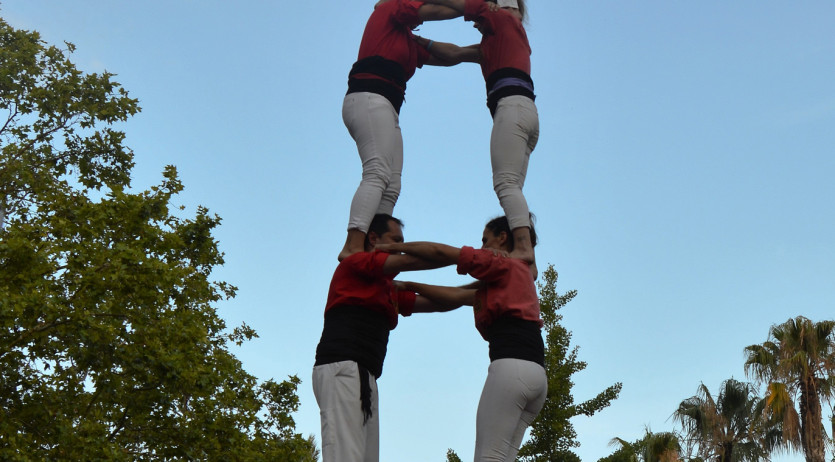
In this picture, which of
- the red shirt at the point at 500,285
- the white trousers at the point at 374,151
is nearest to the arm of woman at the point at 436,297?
the red shirt at the point at 500,285

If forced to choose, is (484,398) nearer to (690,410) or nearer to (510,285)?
(510,285)

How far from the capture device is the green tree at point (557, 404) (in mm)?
18375

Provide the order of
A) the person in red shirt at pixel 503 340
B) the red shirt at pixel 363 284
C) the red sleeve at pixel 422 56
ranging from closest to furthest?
1. the person in red shirt at pixel 503 340
2. the red shirt at pixel 363 284
3. the red sleeve at pixel 422 56

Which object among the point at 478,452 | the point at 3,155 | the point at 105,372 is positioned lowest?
the point at 478,452

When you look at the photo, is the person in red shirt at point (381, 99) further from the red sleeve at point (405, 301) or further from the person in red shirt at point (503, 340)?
the person in red shirt at point (503, 340)

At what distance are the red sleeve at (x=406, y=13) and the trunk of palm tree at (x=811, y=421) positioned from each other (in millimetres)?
15362

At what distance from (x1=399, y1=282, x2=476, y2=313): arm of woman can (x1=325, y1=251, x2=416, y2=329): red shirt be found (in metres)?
0.42

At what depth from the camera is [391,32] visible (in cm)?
790

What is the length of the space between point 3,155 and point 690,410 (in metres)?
16.5

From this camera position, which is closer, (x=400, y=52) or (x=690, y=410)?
(x=400, y=52)

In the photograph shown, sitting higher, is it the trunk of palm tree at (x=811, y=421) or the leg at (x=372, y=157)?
the trunk of palm tree at (x=811, y=421)

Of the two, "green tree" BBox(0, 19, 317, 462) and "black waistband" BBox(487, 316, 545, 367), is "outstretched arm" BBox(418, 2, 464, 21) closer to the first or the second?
"black waistband" BBox(487, 316, 545, 367)

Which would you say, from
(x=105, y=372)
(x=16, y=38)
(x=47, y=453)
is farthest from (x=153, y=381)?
(x=16, y=38)

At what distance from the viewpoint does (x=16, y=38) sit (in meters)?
19.0
